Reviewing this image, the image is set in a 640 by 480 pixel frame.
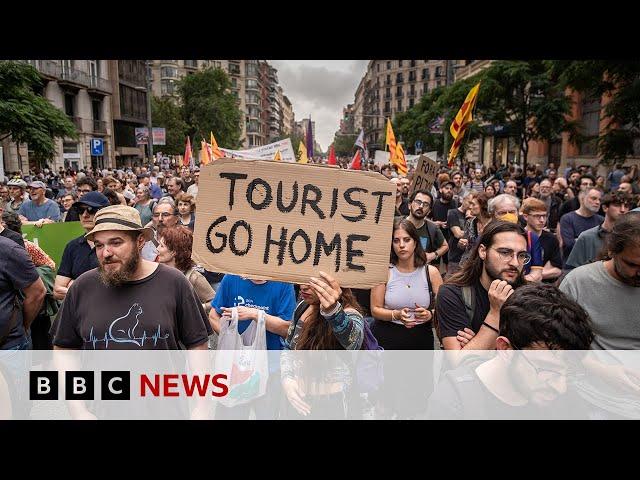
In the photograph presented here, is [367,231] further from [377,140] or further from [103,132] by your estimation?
[377,140]

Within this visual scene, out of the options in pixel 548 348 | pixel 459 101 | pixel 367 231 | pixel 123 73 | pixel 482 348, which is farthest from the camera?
pixel 123 73

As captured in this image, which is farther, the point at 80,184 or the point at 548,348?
the point at 80,184

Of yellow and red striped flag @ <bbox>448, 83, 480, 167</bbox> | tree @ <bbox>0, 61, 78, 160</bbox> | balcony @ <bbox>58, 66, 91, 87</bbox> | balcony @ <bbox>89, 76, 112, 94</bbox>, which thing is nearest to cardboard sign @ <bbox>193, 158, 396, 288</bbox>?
yellow and red striped flag @ <bbox>448, 83, 480, 167</bbox>

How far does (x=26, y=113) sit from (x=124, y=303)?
14.3 m

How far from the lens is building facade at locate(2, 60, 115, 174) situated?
35019 millimetres

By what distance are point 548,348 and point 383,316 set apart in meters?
1.84

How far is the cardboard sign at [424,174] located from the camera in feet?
25.0

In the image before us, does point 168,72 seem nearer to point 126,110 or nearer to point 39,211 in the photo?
point 126,110

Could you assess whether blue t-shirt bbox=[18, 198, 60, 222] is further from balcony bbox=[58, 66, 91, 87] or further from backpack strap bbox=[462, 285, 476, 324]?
balcony bbox=[58, 66, 91, 87]

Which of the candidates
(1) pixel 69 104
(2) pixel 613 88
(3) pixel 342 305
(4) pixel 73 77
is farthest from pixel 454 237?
(1) pixel 69 104

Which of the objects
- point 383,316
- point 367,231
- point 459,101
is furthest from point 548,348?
point 459,101

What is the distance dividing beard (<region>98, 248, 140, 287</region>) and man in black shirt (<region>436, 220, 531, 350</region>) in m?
1.54

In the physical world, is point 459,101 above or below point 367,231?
above

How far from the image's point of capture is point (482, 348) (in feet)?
8.12
